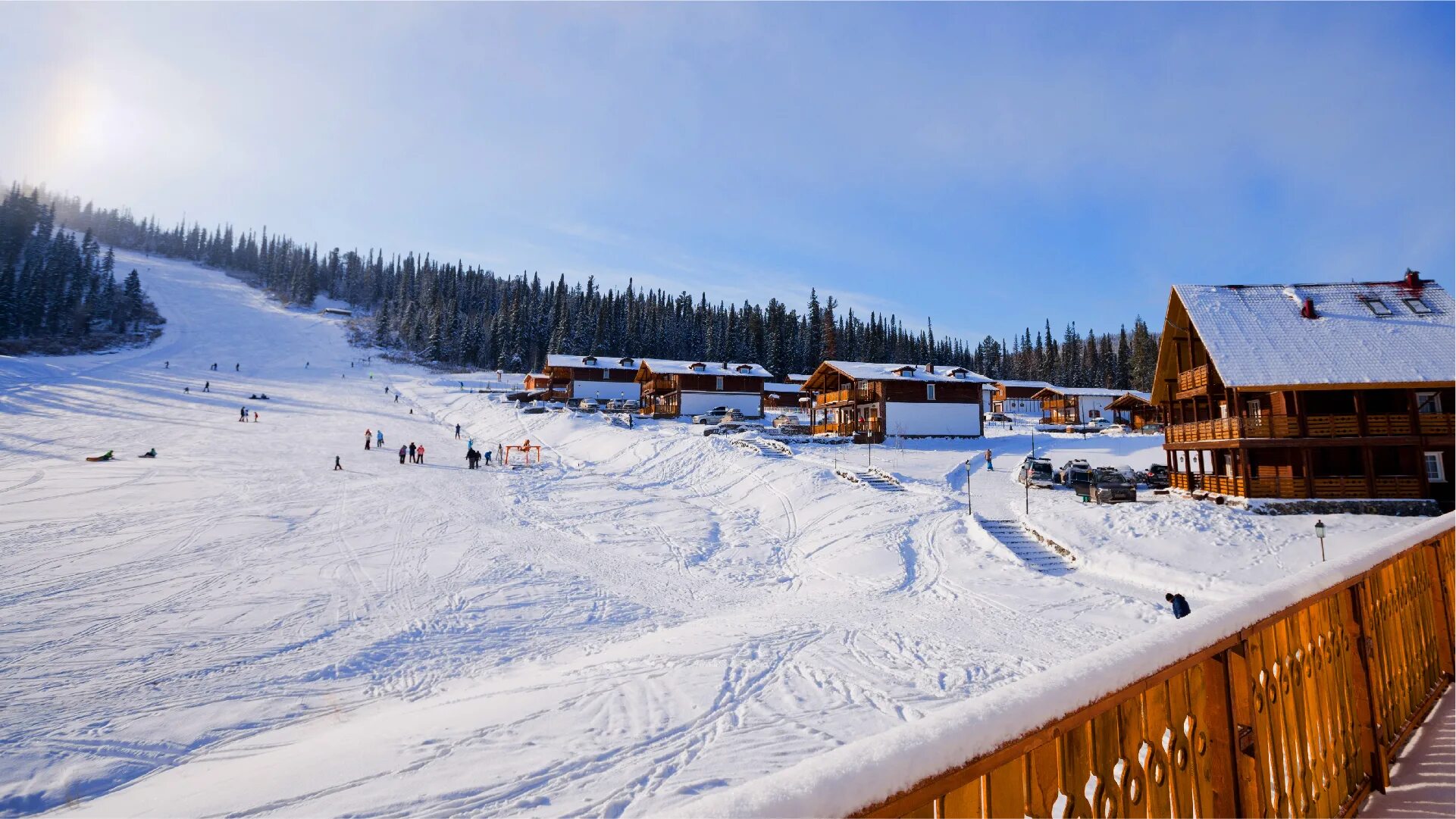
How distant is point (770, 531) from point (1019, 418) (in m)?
65.6

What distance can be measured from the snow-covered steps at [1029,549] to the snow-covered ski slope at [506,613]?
47cm

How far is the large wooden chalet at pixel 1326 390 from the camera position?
995 inches

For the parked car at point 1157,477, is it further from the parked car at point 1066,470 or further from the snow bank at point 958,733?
the snow bank at point 958,733

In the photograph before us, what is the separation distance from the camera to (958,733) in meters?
1.62

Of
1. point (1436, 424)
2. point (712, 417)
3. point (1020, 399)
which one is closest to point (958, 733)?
point (1436, 424)

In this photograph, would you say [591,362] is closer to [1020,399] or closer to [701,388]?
[701,388]

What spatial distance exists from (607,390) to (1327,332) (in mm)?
63027

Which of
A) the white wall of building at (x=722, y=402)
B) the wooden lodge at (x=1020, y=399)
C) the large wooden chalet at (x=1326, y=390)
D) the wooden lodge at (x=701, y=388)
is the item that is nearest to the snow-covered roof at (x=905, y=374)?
the wooden lodge at (x=701, y=388)

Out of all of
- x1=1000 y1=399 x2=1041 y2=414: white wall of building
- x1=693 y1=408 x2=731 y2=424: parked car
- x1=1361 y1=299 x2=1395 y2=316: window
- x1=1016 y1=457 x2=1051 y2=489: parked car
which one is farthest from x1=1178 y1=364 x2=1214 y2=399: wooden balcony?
x1=1000 y1=399 x2=1041 y2=414: white wall of building

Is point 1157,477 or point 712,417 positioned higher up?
point 712,417

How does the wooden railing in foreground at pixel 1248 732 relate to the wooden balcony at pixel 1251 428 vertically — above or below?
below

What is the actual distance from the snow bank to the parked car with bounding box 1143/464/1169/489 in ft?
123

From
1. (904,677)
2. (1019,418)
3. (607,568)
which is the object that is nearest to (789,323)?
(1019,418)

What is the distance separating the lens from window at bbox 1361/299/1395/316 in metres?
28.4
